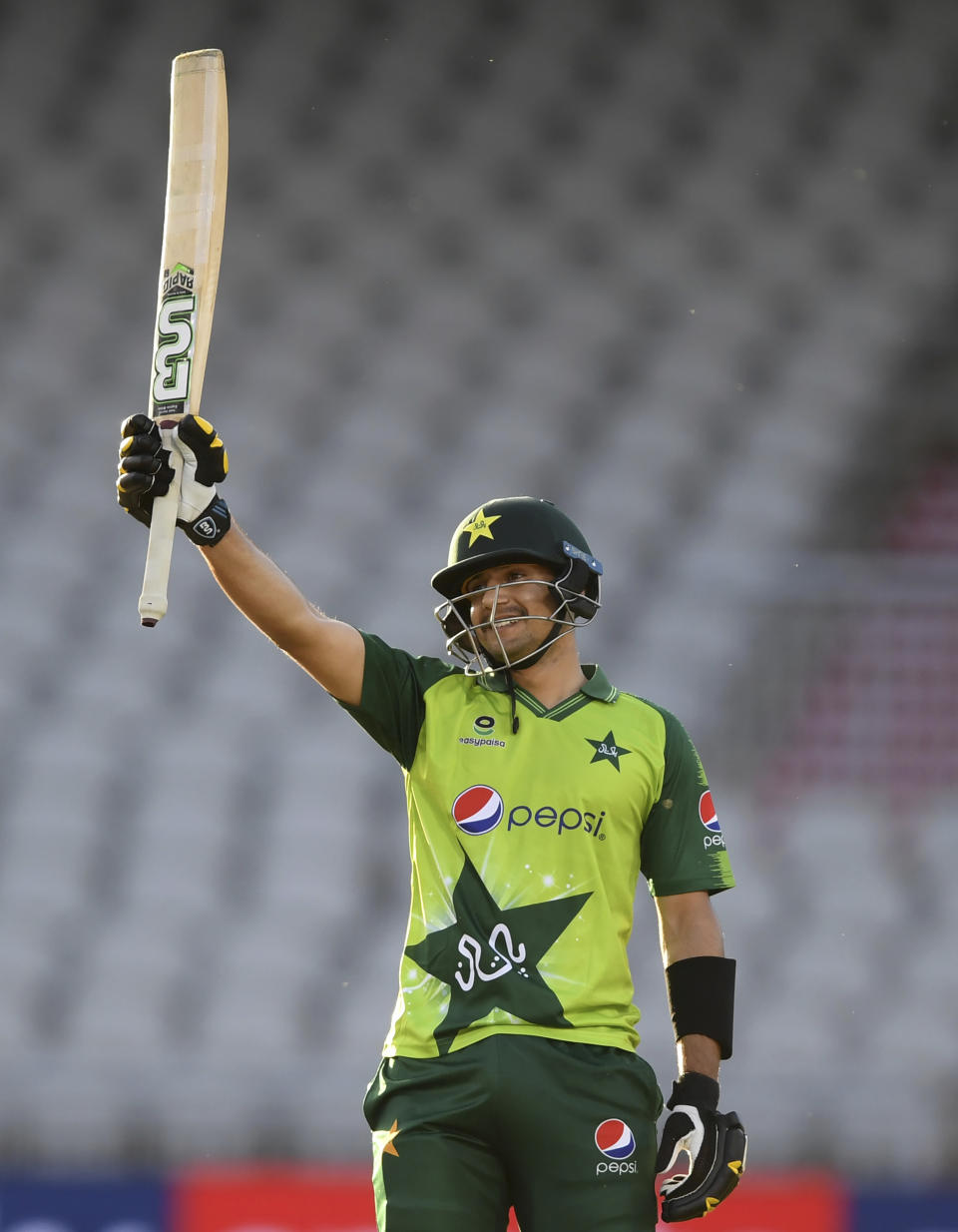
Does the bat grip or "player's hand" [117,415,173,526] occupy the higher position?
"player's hand" [117,415,173,526]

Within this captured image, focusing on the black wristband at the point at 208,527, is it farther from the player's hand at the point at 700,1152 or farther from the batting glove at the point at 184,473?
the player's hand at the point at 700,1152

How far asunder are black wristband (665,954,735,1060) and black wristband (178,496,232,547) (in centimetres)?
83

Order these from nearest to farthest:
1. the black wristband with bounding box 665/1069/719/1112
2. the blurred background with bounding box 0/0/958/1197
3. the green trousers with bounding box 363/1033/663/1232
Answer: the green trousers with bounding box 363/1033/663/1232 → the black wristband with bounding box 665/1069/719/1112 → the blurred background with bounding box 0/0/958/1197

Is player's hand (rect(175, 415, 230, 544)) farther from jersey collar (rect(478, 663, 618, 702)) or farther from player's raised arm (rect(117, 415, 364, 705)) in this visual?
jersey collar (rect(478, 663, 618, 702))

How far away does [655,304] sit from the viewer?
259 inches

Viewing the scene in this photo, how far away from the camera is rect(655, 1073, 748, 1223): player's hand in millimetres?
2166

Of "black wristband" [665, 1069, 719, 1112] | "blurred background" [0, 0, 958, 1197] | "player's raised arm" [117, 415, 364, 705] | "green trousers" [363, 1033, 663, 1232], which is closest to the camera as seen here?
"green trousers" [363, 1033, 663, 1232]

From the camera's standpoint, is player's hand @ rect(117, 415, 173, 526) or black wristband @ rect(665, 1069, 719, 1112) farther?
black wristband @ rect(665, 1069, 719, 1112)

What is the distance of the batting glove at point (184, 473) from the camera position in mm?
2113

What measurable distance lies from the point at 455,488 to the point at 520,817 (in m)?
4.23

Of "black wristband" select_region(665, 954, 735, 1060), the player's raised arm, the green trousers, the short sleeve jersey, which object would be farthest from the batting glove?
"black wristband" select_region(665, 954, 735, 1060)

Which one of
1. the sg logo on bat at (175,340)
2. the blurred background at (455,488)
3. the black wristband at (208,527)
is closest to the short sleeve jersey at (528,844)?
the black wristband at (208,527)

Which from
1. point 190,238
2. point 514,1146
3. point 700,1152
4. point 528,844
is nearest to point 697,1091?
point 700,1152

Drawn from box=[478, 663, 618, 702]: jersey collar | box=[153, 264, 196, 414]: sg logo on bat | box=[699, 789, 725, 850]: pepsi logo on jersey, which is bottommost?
box=[699, 789, 725, 850]: pepsi logo on jersey
